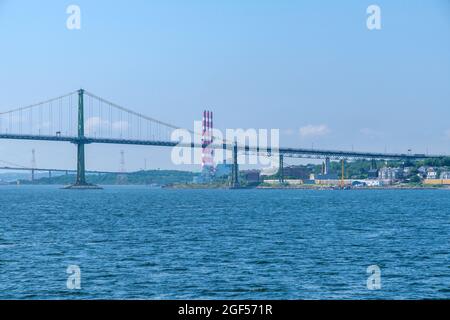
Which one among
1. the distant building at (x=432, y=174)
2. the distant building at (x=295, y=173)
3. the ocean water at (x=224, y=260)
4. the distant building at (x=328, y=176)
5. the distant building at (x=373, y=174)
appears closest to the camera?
the ocean water at (x=224, y=260)

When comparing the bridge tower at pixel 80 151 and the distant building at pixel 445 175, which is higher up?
the bridge tower at pixel 80 151

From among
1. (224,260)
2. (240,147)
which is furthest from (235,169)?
(224,260)

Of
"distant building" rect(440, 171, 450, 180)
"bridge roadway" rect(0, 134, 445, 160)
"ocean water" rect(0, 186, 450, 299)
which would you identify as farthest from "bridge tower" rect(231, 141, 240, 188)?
"ocean water" rect(0, 186, 450, 299)

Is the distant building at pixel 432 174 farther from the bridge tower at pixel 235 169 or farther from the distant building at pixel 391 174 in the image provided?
the bridge tower at pixel 235 169

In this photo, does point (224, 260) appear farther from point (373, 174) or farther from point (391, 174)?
point (373, 174)

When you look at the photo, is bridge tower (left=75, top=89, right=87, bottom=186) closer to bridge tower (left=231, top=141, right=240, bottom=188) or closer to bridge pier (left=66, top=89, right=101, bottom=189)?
bridge pier (left=66, top=89, right=101, bottom=189)

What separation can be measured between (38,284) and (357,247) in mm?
12404

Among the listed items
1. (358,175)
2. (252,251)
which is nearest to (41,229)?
(252,251)

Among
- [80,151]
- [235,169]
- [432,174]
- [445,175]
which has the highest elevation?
[80,151]

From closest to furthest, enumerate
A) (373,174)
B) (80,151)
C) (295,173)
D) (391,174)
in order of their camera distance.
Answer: (80,151)
(391,174)
(373,174)
(295,173)

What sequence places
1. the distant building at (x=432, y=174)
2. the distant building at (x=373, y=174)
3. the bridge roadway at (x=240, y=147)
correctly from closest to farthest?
1. the bridge roadway at (x=240, y=147)
2. the distant building at (x=432, y=174)
3. the distant building at (x=373, y=174)

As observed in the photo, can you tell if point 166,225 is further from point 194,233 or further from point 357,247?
point 357,247

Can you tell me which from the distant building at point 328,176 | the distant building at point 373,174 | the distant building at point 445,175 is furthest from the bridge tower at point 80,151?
the distant building at point 445,175
